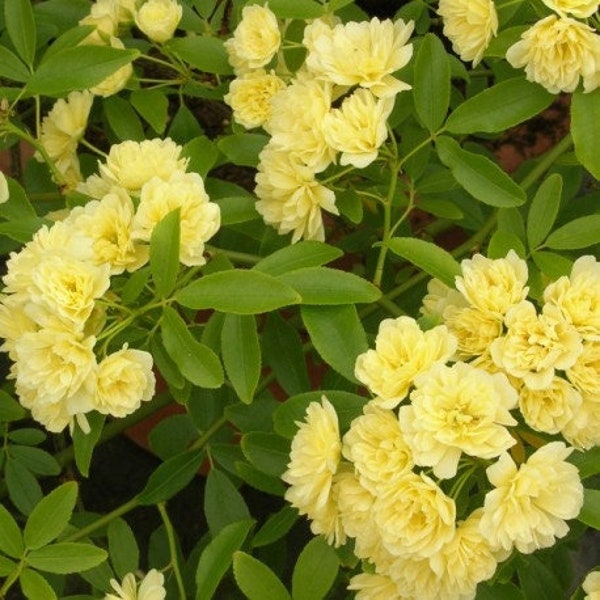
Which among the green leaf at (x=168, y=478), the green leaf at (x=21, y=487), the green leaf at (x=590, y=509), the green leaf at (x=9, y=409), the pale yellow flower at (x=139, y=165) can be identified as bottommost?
the green leaf at (x=21, y=487)

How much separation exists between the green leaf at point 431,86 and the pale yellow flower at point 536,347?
28 cm

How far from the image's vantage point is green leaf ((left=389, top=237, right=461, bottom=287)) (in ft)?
2.78

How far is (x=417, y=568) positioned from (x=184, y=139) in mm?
A: 650

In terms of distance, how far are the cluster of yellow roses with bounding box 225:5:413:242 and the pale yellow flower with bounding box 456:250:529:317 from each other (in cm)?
16

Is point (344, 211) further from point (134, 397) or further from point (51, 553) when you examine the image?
point (51, 553)

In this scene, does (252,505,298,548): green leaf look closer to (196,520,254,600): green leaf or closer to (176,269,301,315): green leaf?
(196,520,254,600): green leaf

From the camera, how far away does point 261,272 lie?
0.83 meters

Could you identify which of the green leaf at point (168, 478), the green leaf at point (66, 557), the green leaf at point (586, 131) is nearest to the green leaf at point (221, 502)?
the green leaf at point (168, 478)

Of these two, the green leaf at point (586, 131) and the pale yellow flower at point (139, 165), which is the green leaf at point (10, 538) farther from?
the green leaf at point (586, 131)

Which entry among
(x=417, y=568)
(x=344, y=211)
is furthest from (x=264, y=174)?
(x=417, y=568)

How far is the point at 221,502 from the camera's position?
46.3 inches

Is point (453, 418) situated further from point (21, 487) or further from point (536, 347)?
point (21, 487)

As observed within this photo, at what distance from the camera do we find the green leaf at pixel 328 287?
85 cm

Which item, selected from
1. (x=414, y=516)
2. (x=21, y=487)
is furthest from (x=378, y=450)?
(x=21, y=487)
